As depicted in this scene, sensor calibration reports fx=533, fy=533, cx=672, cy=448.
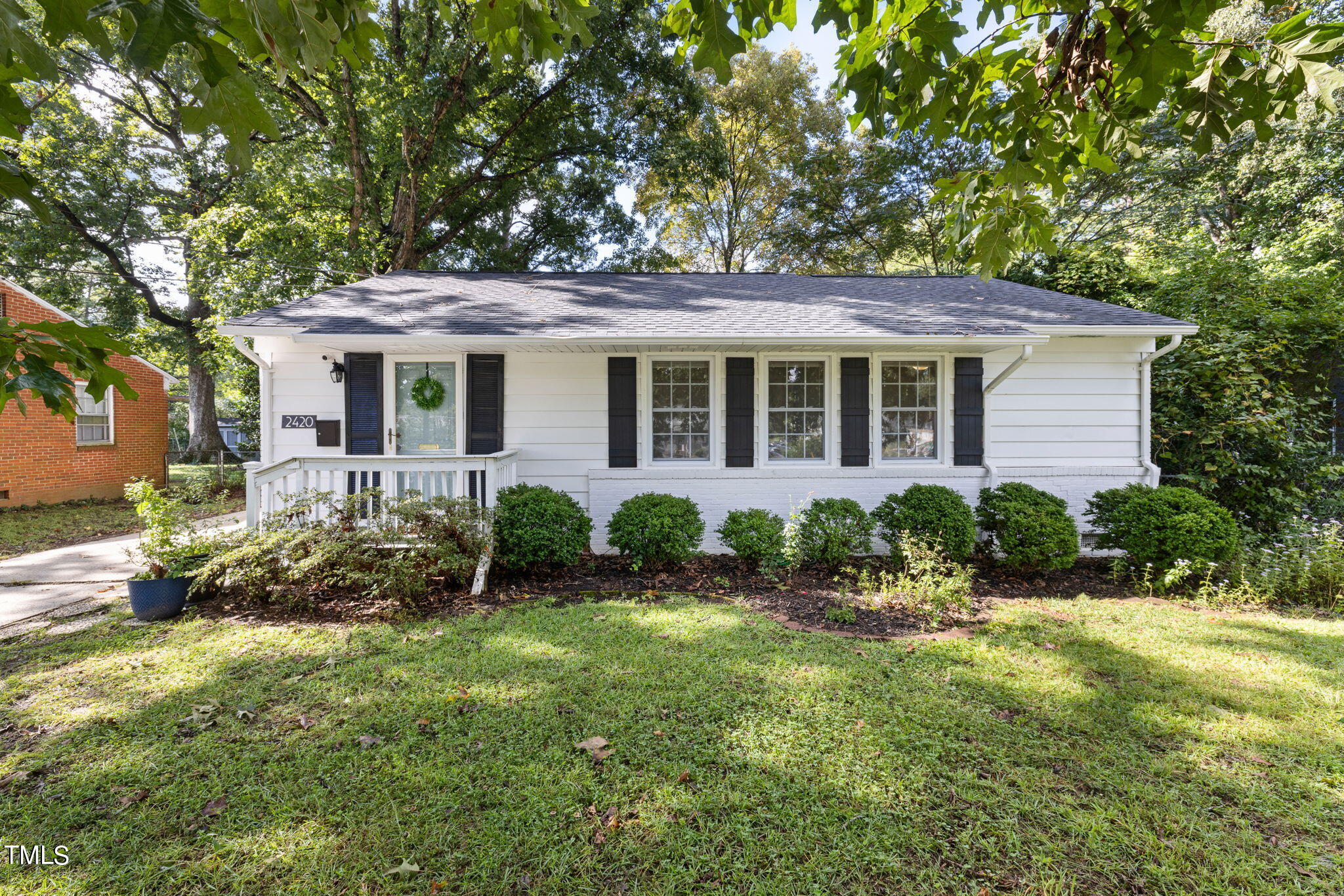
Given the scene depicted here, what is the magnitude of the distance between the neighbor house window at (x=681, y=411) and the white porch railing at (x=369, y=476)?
2.02 metres

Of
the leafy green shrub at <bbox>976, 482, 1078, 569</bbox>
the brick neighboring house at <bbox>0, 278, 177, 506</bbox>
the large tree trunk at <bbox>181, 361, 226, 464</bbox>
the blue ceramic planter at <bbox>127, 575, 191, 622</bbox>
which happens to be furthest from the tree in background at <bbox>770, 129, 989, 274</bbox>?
the large tree trunk at <bbox>181, 361, 226, 464</bbox>

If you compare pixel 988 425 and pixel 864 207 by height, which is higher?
pixel 864 207

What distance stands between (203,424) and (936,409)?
2044 cm

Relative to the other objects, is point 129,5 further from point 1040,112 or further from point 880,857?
point 880,857

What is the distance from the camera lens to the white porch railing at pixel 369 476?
204 inches

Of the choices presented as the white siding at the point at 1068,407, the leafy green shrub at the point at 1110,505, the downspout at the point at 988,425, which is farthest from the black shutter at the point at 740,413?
the leafy green shrub at the point at 1110,505

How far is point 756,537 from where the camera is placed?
226 inches

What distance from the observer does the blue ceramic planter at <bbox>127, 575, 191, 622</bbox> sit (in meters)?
4.51

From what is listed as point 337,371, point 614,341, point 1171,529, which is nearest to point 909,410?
point 1171,529

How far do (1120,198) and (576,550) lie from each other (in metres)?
19.2

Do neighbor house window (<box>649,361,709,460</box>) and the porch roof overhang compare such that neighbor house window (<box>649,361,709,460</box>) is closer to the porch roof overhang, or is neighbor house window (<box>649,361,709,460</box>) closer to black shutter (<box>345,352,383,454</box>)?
the porch roof overhang

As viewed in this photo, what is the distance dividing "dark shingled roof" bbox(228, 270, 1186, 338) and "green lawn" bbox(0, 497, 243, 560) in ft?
11.9

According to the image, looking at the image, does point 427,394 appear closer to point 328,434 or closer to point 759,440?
point 328,434

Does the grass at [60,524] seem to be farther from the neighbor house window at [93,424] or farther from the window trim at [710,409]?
the window trim at [710,409]
